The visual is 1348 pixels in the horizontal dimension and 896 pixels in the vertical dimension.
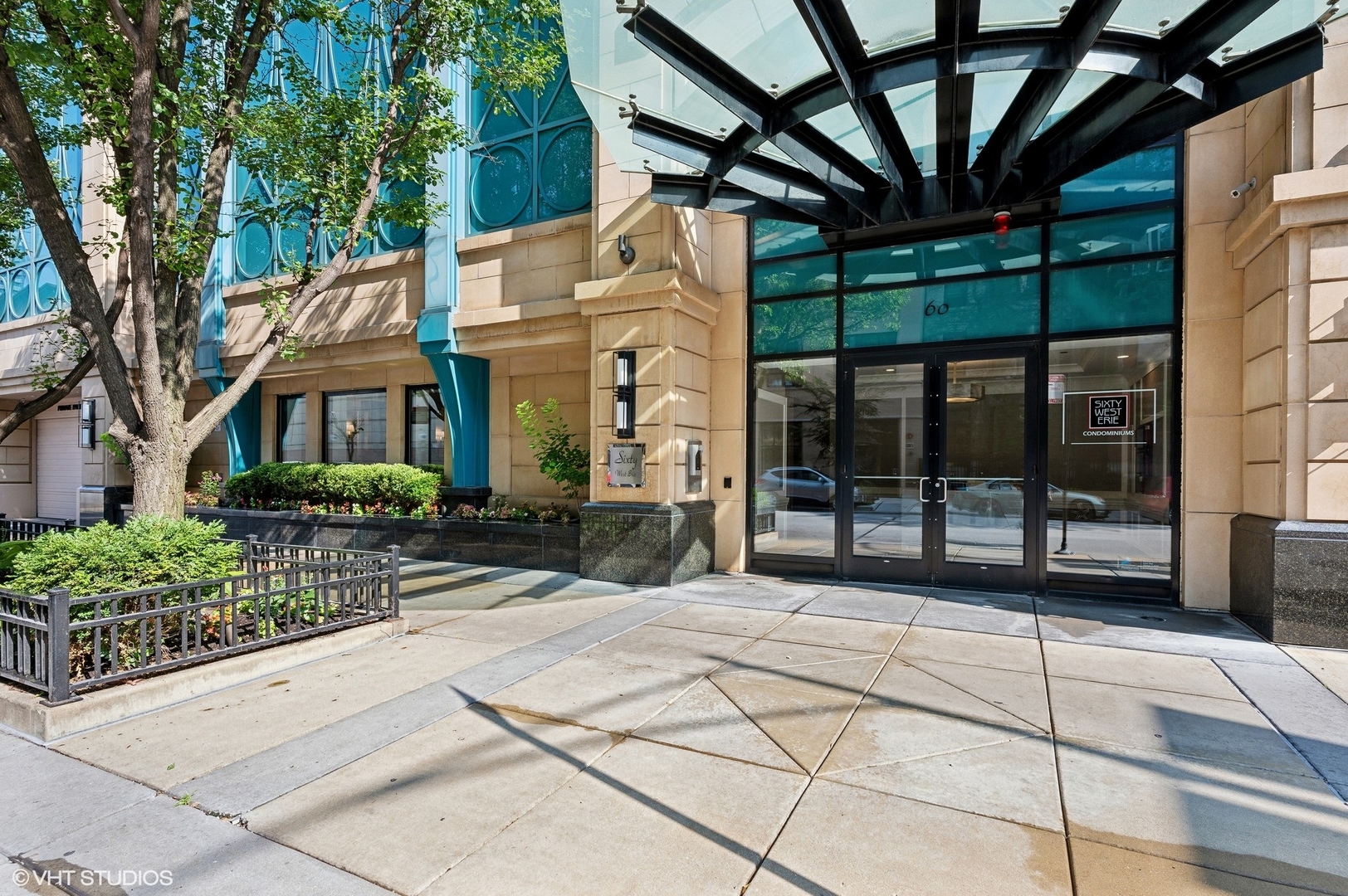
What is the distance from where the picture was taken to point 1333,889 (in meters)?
2.63

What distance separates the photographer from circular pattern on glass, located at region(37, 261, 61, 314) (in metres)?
17.3

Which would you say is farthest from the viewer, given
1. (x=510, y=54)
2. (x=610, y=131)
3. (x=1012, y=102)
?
(x=510, y=54)

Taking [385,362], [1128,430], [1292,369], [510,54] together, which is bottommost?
[1128,430]

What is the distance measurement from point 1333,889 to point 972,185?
6797 millimetres

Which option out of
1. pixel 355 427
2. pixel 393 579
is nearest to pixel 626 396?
pixel 393 579

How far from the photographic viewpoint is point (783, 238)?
9492 millimetres

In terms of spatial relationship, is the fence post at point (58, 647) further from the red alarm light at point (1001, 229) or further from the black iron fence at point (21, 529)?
the red alarm light at point (1001, 229)

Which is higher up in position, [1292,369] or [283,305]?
[283,305]

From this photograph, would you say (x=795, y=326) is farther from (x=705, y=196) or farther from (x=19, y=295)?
(x=19, y=295)

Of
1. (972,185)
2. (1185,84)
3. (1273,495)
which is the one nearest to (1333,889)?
(1273,495)

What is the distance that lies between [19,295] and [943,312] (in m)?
23.7

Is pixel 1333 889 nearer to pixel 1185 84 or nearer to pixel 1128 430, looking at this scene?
pixel 1185 84

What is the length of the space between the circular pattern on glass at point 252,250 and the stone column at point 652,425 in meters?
9.22

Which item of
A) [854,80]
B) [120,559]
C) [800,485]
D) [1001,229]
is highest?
[854,80]
